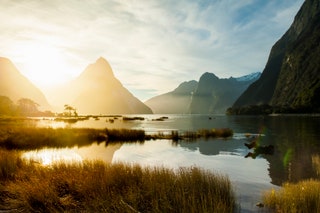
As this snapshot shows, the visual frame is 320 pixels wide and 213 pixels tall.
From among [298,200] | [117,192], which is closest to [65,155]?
[117,192]

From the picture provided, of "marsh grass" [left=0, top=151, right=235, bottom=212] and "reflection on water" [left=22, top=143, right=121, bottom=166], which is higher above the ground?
"marsh grass" [left=0, top=151, right=235, bottom=212]

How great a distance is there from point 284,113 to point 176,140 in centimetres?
14235

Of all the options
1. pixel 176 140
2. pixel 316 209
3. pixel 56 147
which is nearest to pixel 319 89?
pixel 176 140

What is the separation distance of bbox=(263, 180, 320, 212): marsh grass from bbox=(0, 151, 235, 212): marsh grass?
162cm

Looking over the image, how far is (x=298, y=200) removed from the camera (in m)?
10.9

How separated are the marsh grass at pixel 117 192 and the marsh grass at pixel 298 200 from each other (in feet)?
5.31

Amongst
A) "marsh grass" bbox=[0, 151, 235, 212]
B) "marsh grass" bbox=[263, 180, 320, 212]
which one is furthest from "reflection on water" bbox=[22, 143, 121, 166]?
"marsh grass" bbox=[263, 180, 320, 212]

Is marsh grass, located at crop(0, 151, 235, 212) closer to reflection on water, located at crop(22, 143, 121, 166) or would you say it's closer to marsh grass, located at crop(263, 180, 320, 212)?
marsh grass, located at crop(263, 180, 320, 212)

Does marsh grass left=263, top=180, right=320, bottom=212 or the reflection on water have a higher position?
marsh grass left=263, top=180, right=320, bottom=212

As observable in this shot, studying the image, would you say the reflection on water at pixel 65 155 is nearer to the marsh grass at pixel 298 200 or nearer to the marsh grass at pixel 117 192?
the marsh grass at pixel 117 192

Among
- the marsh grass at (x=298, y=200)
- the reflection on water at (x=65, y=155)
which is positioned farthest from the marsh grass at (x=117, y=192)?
the reflection on water at (x=65, y=155)

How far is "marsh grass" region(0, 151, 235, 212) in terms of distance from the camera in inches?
400

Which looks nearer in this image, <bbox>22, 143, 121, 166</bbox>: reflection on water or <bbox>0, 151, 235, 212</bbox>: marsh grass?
<bbox>0, 151, 235, 212</bbox>: marsh grass

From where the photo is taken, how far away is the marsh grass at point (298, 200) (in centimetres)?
1021
